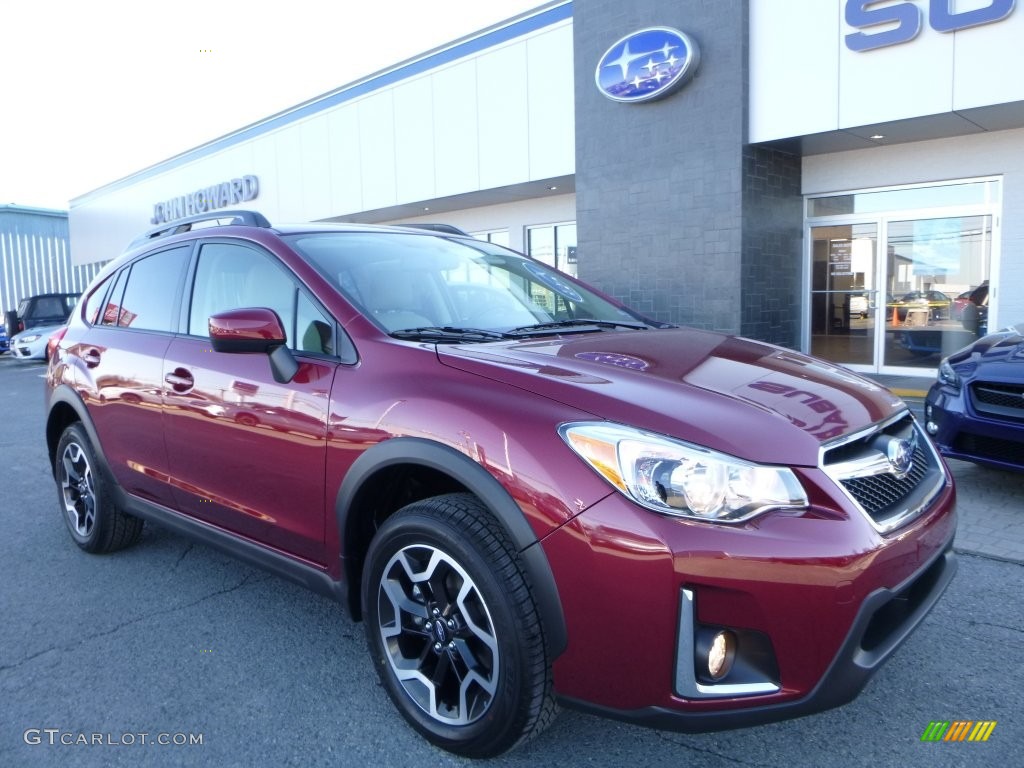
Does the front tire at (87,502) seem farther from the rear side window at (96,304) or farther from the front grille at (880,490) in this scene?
the front grille at (880,490)

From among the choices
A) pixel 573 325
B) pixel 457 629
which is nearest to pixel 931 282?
pixel 573 325

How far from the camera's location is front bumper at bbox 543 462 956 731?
6.18ft

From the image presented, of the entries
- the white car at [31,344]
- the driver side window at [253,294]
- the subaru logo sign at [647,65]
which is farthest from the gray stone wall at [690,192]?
the white car at [31,344]

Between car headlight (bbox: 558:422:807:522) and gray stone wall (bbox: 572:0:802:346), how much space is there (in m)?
8.08

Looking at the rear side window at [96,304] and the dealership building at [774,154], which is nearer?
the rear side window at [96,304]

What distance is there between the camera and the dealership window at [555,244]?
13586mm

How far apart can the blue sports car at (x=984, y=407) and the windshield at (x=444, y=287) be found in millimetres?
2359

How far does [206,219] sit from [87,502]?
1674 millimetres

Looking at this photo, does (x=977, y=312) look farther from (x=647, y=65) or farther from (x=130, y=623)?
(x=130, y=623)

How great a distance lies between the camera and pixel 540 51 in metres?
12.1

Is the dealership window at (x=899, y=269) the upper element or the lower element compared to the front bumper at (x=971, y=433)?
upper

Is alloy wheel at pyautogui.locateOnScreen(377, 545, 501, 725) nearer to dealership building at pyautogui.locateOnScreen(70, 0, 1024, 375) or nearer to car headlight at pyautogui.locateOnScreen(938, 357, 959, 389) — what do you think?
car headlight at pyautogui.locateOnScreen(938, 357, 959, 389)

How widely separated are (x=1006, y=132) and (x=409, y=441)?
9565mm

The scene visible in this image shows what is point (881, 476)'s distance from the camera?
2.23 m
